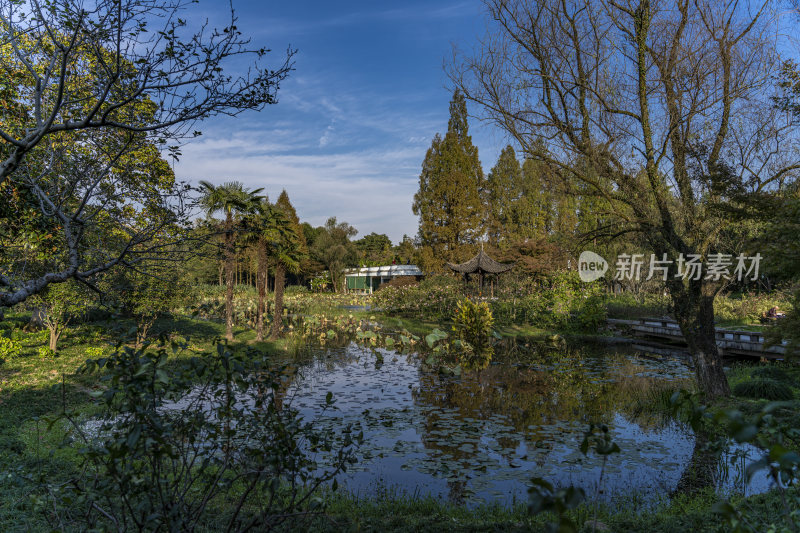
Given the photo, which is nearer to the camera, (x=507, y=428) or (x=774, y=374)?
(x=507, y=428)

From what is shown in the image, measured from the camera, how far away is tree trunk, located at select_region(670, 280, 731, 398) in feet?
25.9

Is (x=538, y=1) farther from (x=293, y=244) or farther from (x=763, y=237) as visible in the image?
(x=293, y=244)

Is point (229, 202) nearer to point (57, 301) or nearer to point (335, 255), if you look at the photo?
point (57, 301)

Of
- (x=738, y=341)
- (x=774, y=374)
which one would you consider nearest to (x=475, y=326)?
(x=738, y=341)

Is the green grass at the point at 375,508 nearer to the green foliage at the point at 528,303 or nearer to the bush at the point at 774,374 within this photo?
the bush at the point at 774,374

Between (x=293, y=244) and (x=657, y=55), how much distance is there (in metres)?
13.4

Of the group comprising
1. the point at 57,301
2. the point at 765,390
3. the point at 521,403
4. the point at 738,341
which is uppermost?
the point at 57,301

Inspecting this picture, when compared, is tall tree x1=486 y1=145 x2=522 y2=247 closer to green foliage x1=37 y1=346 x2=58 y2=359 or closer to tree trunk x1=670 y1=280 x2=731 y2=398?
tree trunk x1=670 y1=280 x2=731 y2=398

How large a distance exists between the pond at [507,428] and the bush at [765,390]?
1376mm

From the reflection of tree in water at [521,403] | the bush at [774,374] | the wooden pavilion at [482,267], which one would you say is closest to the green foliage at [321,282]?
the wooden pavilion at [482,267]

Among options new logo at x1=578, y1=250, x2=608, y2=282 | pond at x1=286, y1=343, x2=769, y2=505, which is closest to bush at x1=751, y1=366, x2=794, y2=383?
pond at x1=286, y1=343, x2=769, y2=505

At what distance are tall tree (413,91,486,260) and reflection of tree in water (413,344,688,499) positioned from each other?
2149 cm

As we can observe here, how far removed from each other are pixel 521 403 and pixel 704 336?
333cm

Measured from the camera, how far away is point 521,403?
852cm
